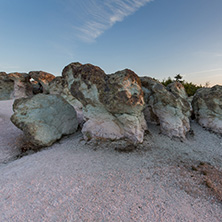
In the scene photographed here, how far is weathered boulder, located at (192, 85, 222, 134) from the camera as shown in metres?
6.92

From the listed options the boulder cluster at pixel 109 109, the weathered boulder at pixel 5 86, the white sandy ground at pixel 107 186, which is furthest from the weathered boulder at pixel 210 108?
the weathered boulder at pixel 5 86

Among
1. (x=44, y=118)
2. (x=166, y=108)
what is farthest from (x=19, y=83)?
(x=166, y=108)

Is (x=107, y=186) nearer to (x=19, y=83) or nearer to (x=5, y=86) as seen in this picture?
(x=19, y=83)

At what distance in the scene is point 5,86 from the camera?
19203mm

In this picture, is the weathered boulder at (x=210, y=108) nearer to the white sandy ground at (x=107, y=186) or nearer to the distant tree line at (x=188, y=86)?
the white sandy ground at (x=107, y=186)

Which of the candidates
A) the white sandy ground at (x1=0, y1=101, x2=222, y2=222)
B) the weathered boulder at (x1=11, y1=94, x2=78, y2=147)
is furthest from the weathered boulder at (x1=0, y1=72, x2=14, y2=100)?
the white sandy ground at (x1=0, y1=101, x2=222, y2=222)

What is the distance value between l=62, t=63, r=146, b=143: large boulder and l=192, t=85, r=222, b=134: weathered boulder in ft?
14.0

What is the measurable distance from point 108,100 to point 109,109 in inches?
12.9

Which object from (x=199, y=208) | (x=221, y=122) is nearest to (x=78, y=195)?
(x=199, y=208)

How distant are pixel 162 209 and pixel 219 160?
3.33 m

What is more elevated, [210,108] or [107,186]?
[210,108]

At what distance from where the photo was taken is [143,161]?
3955 millimetres

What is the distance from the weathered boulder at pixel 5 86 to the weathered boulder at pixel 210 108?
22044mm

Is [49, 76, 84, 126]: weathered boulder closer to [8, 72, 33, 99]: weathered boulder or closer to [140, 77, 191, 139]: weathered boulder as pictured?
[140, 77, 191, 139]: weathered boulder
